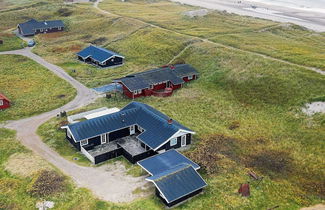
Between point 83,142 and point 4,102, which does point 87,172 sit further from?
point 4,102

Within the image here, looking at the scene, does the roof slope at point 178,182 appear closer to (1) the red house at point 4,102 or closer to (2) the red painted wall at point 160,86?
(2) the red painted wall at point 160,86

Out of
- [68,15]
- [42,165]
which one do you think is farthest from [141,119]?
[68,15]

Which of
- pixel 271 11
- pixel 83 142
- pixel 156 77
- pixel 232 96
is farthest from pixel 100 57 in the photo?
pixel 271 11

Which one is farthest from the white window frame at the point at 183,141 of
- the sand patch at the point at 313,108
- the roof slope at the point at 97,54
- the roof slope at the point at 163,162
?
the roof slope at the point at 97,54

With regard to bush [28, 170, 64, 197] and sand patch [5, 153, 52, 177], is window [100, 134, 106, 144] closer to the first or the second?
sand patch [5, 153, 52, 177]

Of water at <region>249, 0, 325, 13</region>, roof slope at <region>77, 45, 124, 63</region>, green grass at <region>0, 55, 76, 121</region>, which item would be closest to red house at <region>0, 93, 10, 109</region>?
green grass at <region>0, 55, 76, 121</region>
